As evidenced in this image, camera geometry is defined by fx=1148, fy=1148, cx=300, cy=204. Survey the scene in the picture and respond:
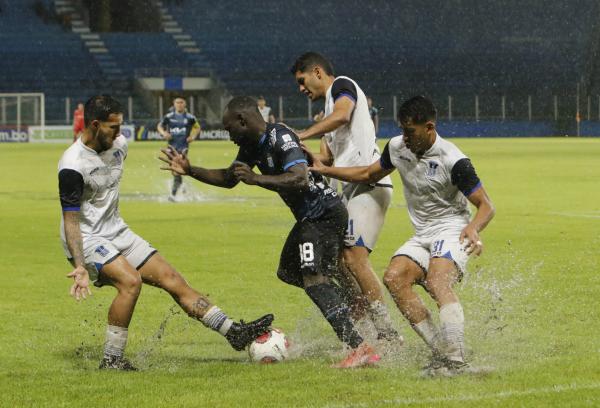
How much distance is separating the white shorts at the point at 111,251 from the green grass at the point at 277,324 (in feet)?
2.02

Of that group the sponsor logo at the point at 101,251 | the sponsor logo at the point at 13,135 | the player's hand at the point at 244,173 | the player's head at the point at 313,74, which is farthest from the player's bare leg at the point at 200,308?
the sponsor logo at the point at 13,135

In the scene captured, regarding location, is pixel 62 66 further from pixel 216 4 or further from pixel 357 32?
pixel 357 32

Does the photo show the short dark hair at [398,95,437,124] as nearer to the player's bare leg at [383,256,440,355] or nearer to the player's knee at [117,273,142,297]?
the player's bare leg at [383,256,440,355]

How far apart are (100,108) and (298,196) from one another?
1.31 metres

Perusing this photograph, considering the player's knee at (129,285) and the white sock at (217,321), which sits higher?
the player's knee at (129,285)

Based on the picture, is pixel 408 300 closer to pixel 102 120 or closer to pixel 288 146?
pixel 288 146

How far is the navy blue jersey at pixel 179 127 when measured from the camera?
75.8 feet

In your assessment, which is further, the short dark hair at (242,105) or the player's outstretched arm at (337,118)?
the player's outstretched arm at (337,118)

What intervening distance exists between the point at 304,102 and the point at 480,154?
19.9 meters

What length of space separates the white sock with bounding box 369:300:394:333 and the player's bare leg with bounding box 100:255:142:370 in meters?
1.52

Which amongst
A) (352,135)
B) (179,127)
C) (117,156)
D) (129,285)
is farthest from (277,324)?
(179,127)

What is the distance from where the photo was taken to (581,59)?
62.4 m

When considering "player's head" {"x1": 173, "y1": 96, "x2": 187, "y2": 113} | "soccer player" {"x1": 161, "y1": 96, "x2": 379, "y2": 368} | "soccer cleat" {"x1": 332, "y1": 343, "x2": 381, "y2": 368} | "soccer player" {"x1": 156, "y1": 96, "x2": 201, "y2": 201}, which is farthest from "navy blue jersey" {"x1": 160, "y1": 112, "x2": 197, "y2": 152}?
"soccer cleat" {"x1": 332, "y1": 343, "x2": 381, "y2": 368}

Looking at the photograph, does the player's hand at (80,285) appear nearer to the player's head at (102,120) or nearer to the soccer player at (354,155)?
the player's head at (102,120)
